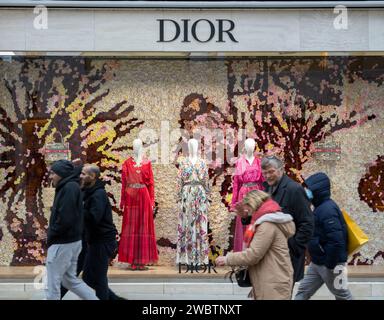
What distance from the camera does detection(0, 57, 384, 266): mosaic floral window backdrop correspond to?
12.6m

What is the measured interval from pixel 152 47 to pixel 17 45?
64.6 inches

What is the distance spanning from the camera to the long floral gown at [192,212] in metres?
12.3

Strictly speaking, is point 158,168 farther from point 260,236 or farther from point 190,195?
point 260,236

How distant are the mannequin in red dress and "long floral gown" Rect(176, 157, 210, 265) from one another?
1.19 feet

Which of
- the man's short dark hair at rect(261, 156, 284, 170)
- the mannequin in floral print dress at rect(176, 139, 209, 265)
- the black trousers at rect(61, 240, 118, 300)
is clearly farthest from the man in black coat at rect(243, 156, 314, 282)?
the mannequin in floral print dress at rect(176, 139, 209, 265)

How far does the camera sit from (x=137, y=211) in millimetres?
12461

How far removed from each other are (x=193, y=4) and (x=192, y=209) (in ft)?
8.18

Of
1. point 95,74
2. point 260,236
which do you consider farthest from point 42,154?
point 260,236

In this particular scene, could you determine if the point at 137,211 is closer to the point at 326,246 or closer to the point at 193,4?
the point at 193,4

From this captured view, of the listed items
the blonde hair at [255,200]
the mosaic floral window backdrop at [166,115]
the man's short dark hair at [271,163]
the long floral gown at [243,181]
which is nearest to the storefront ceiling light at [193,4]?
the mosaic floral window backdrop at [166,115]

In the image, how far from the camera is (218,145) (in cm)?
1268

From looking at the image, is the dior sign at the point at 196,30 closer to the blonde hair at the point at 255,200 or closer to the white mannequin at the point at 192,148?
the white mannequin at the point at 192,148

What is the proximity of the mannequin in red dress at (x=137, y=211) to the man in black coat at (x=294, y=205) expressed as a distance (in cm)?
389

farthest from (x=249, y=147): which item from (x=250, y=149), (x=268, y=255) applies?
(x=268, y=255)
